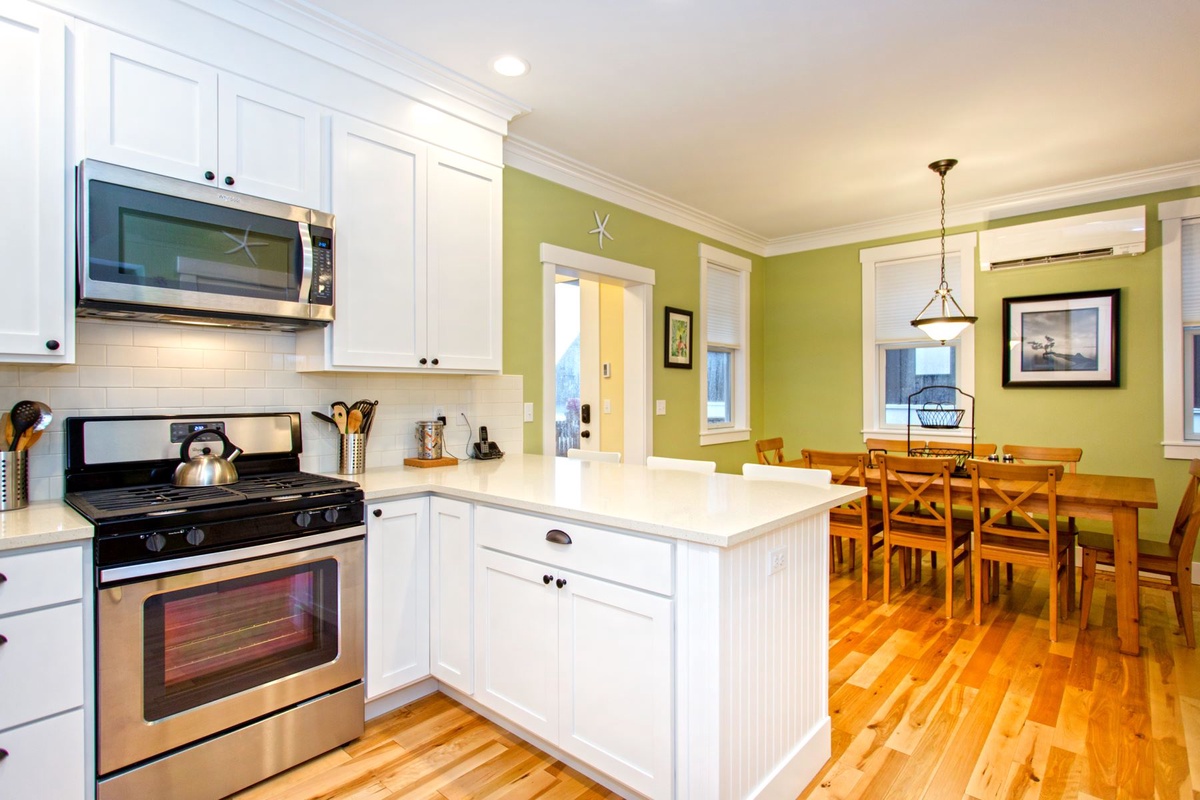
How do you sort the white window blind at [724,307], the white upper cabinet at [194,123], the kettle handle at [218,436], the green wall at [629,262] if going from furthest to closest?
the white window blind at [724,307] → the green wall at [629,262] → the kettle handle at [218,436] → the white upper cabinet at [194,123]

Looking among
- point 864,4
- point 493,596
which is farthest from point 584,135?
point 493,596

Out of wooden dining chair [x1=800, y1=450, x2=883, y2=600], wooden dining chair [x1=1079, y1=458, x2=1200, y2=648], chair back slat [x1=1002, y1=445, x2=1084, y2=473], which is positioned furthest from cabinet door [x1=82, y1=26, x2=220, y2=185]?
chair back slat [x1=1002, y1=445, x2=1084, y2=473]

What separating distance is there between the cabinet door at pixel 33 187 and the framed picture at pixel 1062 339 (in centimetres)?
519

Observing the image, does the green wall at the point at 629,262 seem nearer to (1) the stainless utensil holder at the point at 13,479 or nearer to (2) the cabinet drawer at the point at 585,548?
(2) the cabinet drawer at the point at 585,548

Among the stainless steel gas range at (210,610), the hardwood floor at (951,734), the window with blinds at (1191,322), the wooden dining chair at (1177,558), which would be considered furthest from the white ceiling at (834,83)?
the hardwood floor at (951,734)

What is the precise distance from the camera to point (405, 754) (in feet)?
6.88

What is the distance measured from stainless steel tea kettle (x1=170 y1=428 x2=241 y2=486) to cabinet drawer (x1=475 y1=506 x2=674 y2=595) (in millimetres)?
873

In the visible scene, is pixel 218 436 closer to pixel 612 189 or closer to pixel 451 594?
pixel 451 594

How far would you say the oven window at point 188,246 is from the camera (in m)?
1.80

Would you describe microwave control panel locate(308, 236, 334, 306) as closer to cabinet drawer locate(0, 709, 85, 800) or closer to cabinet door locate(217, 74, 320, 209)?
cabinet door locate(217, 74, 320, 209)

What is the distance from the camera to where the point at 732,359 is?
5.30 m

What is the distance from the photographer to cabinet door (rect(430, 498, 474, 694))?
2229mm

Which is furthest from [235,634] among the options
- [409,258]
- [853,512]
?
[853,512]

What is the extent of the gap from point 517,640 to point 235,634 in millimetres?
856
